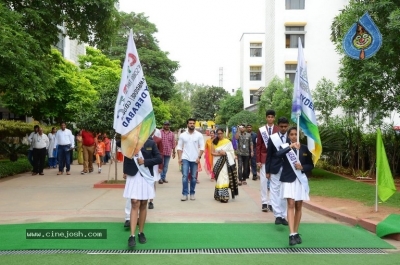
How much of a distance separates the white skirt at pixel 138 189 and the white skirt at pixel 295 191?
191cm

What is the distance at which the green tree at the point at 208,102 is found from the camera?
3620 inches

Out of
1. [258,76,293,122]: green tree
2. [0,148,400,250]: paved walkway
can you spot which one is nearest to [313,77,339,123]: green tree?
[258,76,293,122]: green tree

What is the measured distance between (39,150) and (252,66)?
4692cm

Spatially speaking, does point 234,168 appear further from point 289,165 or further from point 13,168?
point 13,168

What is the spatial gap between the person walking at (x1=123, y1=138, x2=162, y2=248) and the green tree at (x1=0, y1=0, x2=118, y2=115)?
6470 millimetres

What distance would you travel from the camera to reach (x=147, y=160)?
6535 millimetres

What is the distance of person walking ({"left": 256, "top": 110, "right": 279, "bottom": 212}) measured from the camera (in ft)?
28.9

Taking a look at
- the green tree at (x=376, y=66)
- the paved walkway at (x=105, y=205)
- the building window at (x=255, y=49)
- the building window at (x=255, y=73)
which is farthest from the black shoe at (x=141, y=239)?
the building window at (x=255, y=49)

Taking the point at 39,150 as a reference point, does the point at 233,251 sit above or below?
below

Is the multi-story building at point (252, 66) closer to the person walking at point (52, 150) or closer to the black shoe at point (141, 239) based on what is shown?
the person walking at point (52, 150)

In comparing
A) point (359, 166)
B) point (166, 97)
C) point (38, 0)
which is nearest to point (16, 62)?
point (38, 0)

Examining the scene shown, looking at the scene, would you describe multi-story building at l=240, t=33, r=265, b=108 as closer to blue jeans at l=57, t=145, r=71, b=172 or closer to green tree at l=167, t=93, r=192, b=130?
green tree at l=167, t=93, r=192, b=130

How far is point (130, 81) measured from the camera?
6559 millimetres

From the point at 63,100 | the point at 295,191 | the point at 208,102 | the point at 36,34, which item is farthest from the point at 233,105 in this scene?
the point at 295,191
